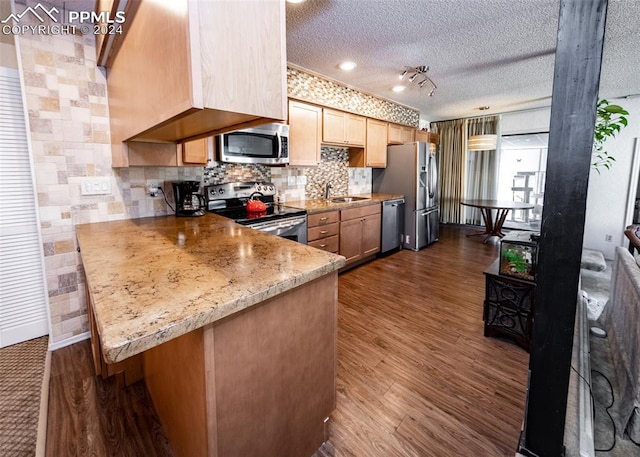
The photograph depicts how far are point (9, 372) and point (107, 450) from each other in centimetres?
114

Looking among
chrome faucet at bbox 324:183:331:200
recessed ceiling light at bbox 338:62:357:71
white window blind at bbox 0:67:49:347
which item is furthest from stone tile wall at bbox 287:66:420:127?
white window blind at bbox 0:67:49:347

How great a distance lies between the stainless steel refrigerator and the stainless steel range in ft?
7.31

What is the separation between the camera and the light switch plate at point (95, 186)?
207 cm

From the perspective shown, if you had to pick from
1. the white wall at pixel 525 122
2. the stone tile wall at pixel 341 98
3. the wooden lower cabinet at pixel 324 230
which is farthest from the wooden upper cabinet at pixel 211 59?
the white wall at pixel 525 122

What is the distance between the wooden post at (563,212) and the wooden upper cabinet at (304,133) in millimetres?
2556

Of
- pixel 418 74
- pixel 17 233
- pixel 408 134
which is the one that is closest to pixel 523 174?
pixel 408 134

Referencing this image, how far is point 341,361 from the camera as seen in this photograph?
2.03 metres

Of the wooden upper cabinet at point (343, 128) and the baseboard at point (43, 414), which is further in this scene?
the wooden upper cabinet at point (343, 128)

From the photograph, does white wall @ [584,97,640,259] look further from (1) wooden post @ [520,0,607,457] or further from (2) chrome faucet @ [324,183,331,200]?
(1) wooden post @ [520,0,607,457]

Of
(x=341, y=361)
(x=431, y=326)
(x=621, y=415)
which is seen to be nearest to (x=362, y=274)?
(x=431, y=326)

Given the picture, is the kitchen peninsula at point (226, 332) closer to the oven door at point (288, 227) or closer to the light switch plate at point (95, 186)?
the light switch plate at point (95, 186)

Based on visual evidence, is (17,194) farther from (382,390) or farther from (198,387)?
(382,390)

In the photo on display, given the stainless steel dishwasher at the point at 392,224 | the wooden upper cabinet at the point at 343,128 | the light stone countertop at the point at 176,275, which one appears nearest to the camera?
the light stone countertop at the point at 176,275

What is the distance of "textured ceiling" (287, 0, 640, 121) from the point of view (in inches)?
85.5
